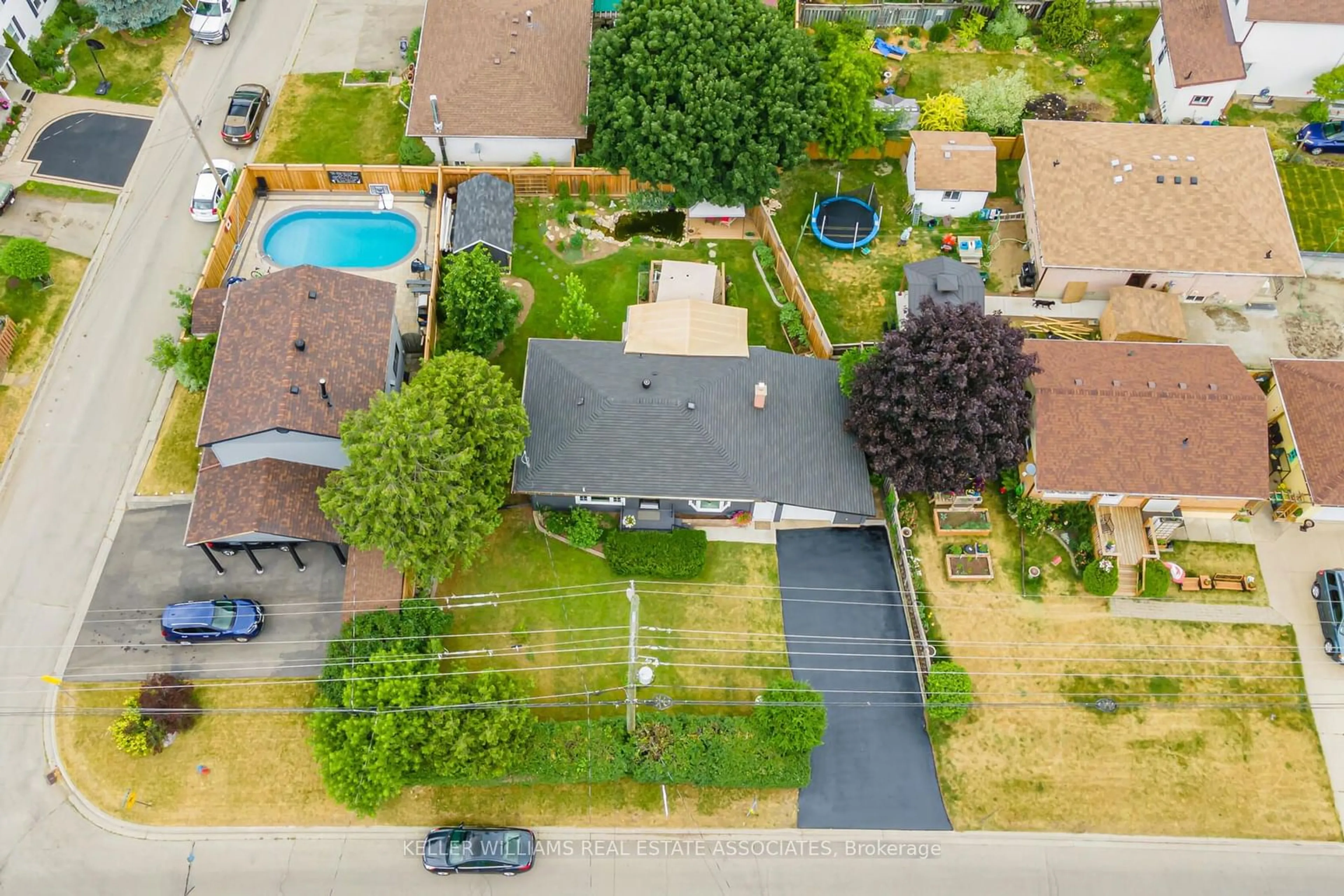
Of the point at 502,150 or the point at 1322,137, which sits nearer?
the point at 502,150

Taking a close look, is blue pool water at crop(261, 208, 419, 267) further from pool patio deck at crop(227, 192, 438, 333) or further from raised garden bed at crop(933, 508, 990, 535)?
raised garden bed at crop(933, 508, 990, 535)

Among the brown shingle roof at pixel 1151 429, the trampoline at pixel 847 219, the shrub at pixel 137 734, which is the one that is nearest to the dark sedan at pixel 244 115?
the shrub at pixel 137 734

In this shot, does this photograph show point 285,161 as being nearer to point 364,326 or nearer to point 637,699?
point 364,326

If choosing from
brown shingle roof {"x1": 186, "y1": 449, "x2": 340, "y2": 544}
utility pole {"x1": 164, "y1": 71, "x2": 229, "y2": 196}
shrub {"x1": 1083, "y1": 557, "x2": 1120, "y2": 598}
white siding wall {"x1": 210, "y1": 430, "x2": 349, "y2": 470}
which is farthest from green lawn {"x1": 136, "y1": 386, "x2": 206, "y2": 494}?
shrub {"x1": 1083, "y1": 557, "x2": 1120, "y2": 598}

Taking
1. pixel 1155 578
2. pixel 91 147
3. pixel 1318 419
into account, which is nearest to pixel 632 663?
pixel 1155 578

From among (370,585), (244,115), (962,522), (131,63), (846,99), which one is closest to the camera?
(370,585)

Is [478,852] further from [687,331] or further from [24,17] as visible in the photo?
[24,17]
